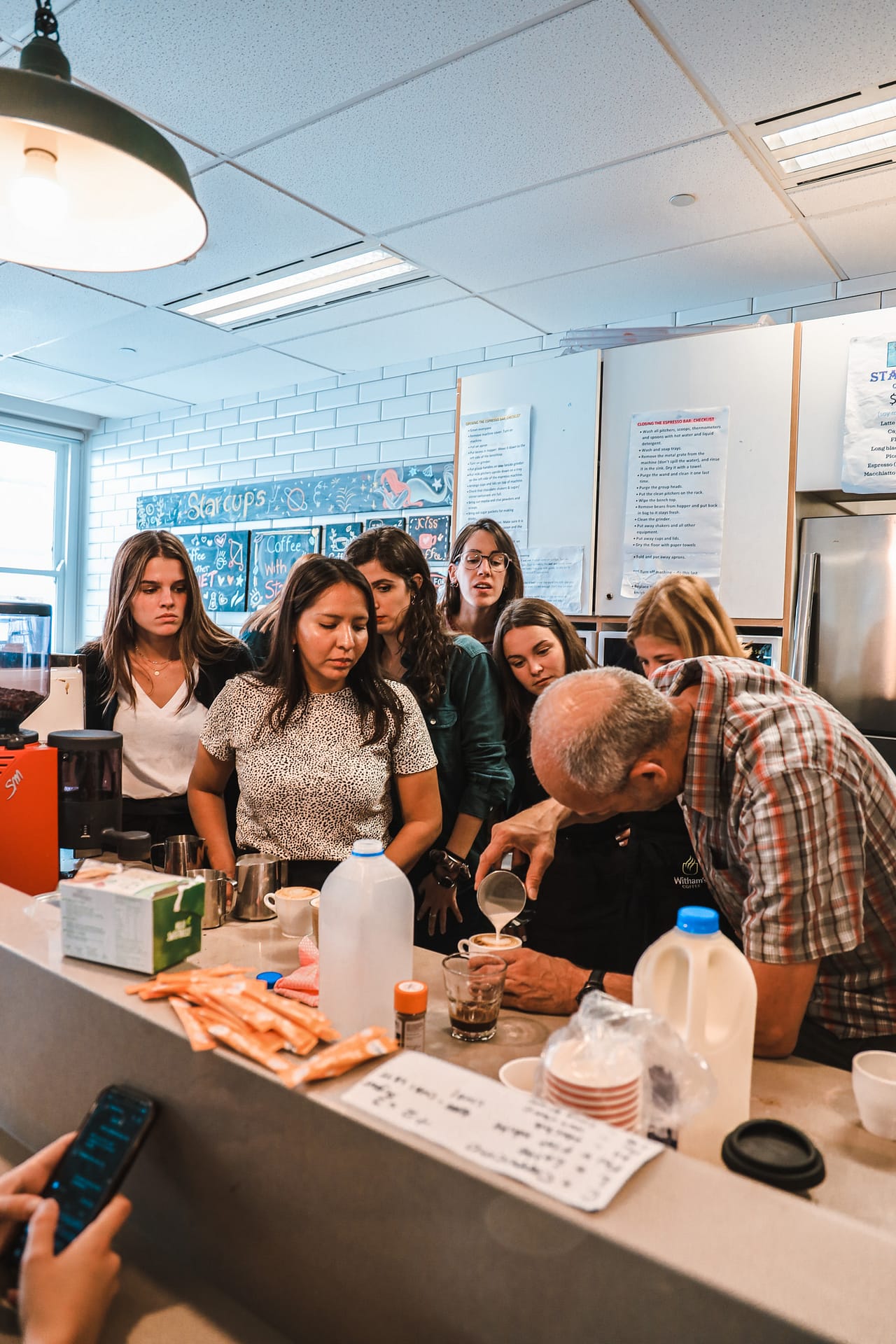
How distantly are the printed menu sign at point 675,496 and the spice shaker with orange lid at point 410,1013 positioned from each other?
227 centimetres

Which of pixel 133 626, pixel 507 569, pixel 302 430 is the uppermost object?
pixel 302 430

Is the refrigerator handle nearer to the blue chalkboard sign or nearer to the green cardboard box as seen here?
the green cardboard box

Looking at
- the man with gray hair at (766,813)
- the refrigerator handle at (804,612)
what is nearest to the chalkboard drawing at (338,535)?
the refrigerator handle at (804,612)

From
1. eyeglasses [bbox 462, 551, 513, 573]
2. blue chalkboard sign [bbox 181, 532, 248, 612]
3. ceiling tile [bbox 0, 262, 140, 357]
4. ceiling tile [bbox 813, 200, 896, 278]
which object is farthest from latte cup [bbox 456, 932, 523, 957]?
blue chalkboard sign [bbox 181, 532, 248, 612]

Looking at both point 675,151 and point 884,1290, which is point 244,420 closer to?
point 675,151

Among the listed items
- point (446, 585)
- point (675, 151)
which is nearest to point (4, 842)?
point (446, 585)

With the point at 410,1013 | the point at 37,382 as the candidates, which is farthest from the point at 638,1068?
the point at 37,382

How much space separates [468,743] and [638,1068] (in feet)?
5.03

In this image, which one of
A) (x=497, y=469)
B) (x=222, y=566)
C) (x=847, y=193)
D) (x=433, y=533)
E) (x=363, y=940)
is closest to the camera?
(x=363, y=940)

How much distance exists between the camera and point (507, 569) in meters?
2.72

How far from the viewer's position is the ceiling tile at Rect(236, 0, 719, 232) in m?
2.07

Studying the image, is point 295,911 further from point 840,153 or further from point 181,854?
point 840,153

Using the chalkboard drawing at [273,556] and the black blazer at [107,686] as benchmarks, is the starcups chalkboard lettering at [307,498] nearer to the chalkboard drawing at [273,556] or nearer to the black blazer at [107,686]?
the chalkboard drawing at [273,556]

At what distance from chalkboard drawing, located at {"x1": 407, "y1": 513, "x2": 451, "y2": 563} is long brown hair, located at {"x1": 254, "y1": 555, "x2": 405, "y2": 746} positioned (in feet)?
7.76
